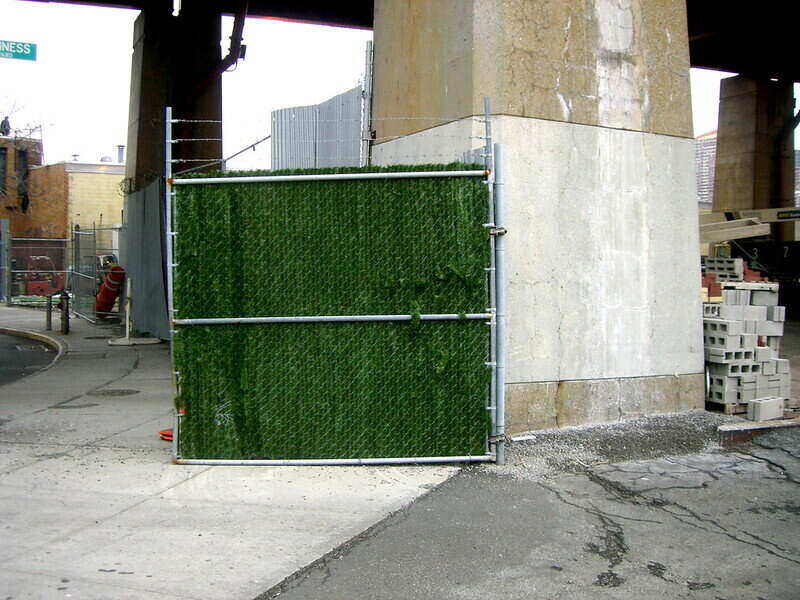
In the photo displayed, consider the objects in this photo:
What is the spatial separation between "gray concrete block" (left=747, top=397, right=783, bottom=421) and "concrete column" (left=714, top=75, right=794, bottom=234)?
23.6m

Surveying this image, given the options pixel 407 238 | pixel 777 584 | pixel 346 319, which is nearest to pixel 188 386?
pixel 346 319

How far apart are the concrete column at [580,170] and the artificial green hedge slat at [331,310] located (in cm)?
117

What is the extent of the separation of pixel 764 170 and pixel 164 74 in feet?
71.2

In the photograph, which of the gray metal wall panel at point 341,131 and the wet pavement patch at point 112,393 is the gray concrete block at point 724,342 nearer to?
the gray metal wall panel at point 341,131

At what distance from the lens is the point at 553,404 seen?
8117 millimetres

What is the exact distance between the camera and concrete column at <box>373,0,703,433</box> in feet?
26.1

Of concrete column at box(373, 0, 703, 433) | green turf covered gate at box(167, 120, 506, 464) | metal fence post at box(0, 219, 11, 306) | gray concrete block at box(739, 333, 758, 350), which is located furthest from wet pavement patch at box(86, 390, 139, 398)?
metal fence post at box(0, 219, 11, 306)

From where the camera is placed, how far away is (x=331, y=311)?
6902mm

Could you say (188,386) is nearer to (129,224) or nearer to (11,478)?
(11,478)

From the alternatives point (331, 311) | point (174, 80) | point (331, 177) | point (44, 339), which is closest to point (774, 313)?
point (331, 311)

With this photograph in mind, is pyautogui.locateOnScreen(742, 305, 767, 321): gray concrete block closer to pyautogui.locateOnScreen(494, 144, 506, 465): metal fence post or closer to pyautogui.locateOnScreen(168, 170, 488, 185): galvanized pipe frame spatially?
pyautogui.locateOnScreen(494, 144, 506, 465): metal fence post

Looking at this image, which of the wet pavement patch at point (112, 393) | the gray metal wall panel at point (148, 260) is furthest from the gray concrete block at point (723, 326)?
the gray metal wall panel at point (148, 260)

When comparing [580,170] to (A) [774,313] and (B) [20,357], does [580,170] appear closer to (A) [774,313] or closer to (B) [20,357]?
(A) [774,313]

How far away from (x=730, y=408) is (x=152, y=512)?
6.15 meters
